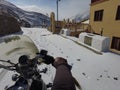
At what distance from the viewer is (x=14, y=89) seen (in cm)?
180

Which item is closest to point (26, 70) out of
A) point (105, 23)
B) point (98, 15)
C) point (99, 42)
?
point (99, 42)

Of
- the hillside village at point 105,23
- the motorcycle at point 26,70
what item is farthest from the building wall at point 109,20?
the motorcycle at point 26,70

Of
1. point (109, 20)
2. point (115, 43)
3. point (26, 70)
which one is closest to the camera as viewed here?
Result: point (26, 70)

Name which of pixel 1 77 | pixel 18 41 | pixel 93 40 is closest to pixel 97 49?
pixel 93 40

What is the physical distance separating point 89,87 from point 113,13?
10.2m

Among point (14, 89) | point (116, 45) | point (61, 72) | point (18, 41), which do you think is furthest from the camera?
point (116, 45)

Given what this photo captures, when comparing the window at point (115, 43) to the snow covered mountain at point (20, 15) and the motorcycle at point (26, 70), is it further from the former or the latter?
the snow covered mountain at point (20, 15)

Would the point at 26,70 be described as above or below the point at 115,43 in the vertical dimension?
above

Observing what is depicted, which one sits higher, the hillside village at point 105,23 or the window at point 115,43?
the hillside village at point 105,23

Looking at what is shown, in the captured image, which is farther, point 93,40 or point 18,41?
point 93,40

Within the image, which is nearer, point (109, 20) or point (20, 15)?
point (109, 20)

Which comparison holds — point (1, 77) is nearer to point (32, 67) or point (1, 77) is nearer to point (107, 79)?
point (32, 67)

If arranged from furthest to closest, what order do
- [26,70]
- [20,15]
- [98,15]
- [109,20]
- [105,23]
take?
[20,15] → [98,15] → [105,23] → [109,20] → [26,70]

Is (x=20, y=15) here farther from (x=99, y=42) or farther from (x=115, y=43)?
(x=99, y=42)
